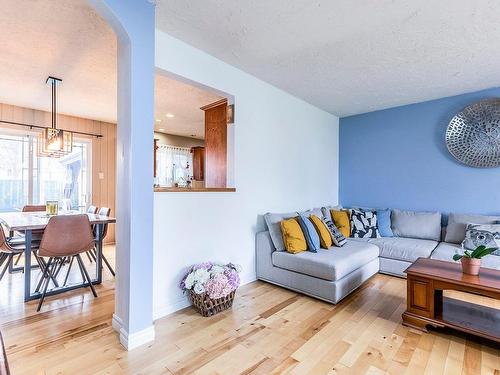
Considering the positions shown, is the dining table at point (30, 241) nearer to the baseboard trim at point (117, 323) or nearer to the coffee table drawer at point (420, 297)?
the baseboard trim at point (117, 323)

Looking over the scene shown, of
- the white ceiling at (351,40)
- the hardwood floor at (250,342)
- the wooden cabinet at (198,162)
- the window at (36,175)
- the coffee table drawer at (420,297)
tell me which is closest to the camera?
the hardwood floor at (250,342)

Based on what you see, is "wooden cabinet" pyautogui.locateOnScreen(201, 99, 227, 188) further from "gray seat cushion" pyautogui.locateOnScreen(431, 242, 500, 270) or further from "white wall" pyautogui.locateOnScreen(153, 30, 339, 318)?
"gray seat cushion" pyautogui.locateOnScreen(431, 242, 500, 270)

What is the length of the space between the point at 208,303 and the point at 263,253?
100 centimetres

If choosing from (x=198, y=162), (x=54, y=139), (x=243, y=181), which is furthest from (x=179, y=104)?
(x=198, y=162)

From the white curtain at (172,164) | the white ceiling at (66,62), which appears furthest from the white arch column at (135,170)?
the white curtain at (172,164)

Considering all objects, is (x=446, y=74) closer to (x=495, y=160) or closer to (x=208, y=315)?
(x=495, y=160)

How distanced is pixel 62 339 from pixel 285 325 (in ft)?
5.42

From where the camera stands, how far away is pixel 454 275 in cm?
201

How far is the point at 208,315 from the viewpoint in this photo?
227cm

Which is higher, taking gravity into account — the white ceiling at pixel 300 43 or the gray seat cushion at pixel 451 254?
the white ceiling at pixel 300 43

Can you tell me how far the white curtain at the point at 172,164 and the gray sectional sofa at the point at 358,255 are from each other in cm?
362

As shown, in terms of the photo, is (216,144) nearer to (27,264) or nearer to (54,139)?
(54,139)

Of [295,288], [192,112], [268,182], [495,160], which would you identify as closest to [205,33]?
[268,182]

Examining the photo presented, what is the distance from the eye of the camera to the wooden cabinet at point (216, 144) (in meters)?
3.15
